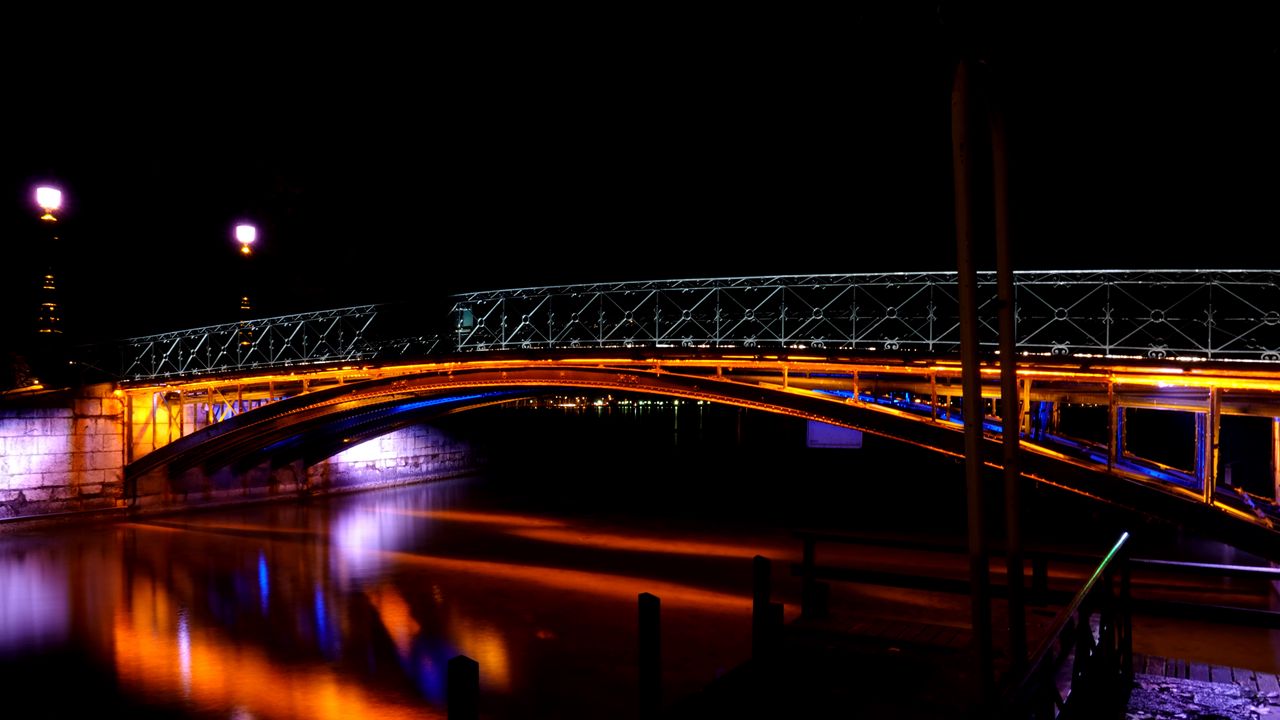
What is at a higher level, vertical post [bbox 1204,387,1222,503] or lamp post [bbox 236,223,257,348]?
lamp post [bbox 236,223,257,348]

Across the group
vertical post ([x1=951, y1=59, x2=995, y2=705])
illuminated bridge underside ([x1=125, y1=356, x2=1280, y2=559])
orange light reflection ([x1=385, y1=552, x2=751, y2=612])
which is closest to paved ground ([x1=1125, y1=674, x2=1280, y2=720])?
vertical post ([x1=951, y1=59, x2=995, y2=705])

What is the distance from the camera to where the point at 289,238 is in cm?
2875

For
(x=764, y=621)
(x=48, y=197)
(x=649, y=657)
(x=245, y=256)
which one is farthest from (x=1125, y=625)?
(x=245, y=256)

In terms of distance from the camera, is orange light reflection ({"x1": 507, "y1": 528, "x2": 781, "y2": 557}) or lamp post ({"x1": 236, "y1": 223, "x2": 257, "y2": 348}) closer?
orange light reflection ({"x1": 507, "y1": 528, "x2": 781, "y2": 557})

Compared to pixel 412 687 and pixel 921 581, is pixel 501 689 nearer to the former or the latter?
pixel 412 687

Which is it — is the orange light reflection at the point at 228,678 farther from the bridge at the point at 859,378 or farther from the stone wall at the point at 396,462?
the stone wall at the point at 396,462

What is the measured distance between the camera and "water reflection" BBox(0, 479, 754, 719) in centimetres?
891

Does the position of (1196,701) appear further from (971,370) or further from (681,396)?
(681,396)

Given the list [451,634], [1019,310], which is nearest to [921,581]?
[1019,310]

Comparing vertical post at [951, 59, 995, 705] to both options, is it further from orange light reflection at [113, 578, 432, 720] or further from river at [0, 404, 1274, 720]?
orange light reflection at [113, 578, 432, 720]

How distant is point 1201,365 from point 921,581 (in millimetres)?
3817

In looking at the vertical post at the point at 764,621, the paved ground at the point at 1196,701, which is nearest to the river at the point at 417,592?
the vertical post at the point at 764,621

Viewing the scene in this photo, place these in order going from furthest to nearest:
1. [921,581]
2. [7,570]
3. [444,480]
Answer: [444,480] → [7,570] → [921,581]

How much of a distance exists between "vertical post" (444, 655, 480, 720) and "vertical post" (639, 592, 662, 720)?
2.13 metres
